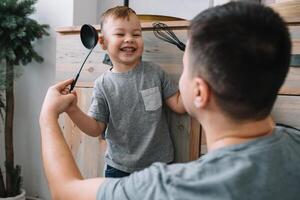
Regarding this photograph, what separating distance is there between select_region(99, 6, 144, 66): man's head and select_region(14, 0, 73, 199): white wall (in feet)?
2.66

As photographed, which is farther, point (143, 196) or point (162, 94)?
point (162, 94)

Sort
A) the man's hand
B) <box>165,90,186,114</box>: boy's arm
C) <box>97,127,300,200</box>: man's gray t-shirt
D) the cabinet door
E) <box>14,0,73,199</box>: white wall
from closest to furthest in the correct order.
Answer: <box>97,127,300,200</box>: man's gray t-shirt < the man's hand < <box>165,90,186,114</box>: boy's arm < the cabinet door < <box>14,0,73,199</box>: white wall

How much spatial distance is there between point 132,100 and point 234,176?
2.13ft

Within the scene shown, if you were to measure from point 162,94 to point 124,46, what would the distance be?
184 mm

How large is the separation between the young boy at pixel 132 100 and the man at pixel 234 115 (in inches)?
20.5

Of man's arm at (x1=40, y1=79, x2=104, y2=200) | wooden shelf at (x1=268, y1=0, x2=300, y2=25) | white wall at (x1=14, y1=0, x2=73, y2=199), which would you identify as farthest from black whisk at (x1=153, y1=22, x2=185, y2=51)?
white wall at (x1=14, y1=0, x2=73, y2=199)

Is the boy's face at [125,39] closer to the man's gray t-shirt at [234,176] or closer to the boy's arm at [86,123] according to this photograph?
the boy's arm at [86,123]

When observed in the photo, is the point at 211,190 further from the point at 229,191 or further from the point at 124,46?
the point at 124,46

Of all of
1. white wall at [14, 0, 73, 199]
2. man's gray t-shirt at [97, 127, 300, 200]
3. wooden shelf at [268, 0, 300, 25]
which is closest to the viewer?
man's gray t-shirt at [97, 127, 300, 200]

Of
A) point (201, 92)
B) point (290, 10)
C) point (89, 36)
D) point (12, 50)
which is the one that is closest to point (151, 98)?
point (89, 36)

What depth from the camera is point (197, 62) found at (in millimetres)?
557

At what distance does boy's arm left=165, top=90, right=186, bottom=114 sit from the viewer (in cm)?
110

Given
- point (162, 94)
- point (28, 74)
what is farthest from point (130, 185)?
point (28, 74)

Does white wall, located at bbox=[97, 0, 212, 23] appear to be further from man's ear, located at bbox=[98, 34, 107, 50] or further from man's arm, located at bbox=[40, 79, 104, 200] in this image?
man's arm, located at bbox=[40, 79, 104, 200]
